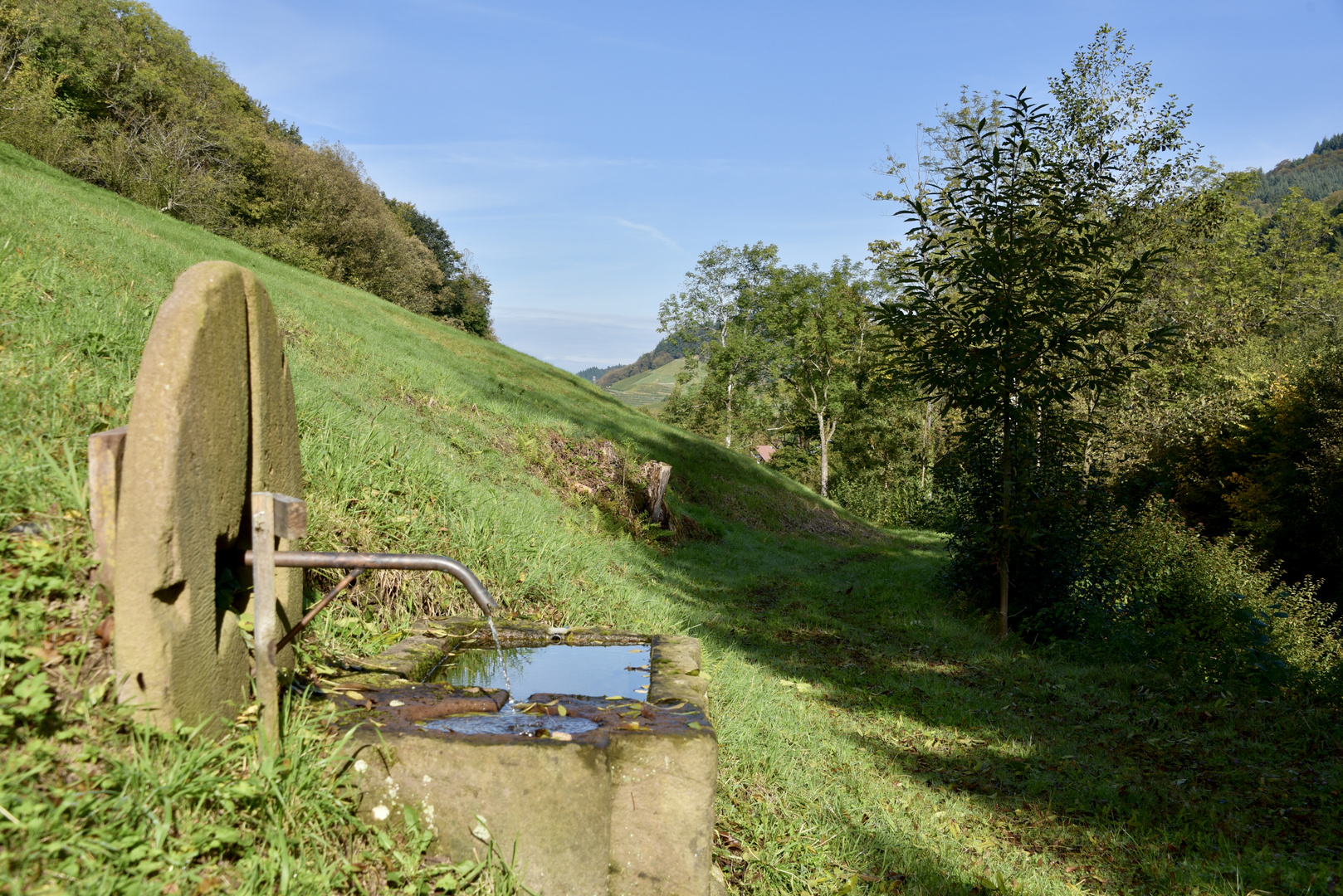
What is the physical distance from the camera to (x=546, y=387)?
21.7m

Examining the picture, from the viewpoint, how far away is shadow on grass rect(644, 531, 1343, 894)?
370 centimetres

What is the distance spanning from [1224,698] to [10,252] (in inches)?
424

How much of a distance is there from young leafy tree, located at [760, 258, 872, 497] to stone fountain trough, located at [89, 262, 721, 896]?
33658 mm

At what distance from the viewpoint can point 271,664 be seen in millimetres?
2566

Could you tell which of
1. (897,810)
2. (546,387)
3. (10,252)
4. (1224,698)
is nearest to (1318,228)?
(546,387)

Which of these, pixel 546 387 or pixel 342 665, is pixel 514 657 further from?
pixel 546 387

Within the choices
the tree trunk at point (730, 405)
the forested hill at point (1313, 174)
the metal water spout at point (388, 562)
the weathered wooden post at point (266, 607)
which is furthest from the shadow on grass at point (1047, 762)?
the forested hill at point (1313, 174)

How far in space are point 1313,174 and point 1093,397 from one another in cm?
14775

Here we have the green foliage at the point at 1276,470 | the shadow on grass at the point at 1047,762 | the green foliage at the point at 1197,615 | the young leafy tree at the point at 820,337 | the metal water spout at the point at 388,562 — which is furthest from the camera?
the young leafy tree at the point at 820,337

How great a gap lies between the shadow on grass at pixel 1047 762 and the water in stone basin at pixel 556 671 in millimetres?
828

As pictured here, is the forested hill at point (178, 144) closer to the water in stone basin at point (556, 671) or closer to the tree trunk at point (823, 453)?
the tree trunk at point (823, 453)

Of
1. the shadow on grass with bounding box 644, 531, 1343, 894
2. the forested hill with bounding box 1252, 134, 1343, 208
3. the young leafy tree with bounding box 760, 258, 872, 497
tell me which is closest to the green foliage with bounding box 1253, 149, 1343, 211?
the forested hill with bounding box 1252, 134, 1343, 208

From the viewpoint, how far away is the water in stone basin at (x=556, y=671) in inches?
148

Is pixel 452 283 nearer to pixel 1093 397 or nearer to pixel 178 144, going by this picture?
pixel 178 144
